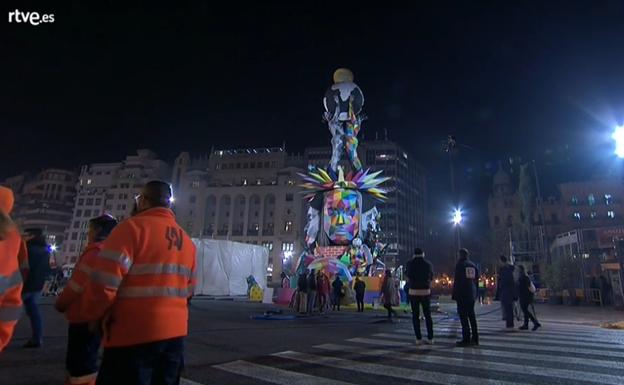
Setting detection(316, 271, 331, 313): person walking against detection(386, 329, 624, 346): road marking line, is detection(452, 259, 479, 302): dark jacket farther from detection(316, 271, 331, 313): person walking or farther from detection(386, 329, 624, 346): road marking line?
detection(316, 271, 331, 313): person walking

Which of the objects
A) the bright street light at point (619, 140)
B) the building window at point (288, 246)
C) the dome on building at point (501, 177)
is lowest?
the bright street light at point (619, 140)

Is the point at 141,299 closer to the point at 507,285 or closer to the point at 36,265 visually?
the point at 36,265

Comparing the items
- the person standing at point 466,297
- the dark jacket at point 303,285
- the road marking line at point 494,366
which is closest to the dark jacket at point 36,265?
the road marking line at point 494,366

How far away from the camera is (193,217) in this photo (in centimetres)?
9588

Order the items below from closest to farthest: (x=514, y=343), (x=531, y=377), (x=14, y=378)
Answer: (x=14, y=378) → (x=531, y=377) → (x=514, y=343)

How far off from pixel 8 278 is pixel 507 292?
12.6 meters

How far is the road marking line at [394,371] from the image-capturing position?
191 inches

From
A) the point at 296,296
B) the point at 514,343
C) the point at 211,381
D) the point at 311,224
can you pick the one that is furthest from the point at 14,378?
the point at 311,224

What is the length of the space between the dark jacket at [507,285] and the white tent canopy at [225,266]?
64.1ft

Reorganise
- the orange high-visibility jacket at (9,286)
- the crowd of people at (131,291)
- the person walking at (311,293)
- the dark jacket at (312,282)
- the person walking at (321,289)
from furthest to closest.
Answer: the person walking at (321,289), the dark jacket at (312,282), the person walking at (311,293), the crowd of people at (131,291), the orange high-visibility jacket at (9,286)

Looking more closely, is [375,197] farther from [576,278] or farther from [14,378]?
[14,378]

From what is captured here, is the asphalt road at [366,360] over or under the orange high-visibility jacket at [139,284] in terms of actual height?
under

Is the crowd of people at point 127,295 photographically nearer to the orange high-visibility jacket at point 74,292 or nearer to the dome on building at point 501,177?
the orange high-visibility jacket at point 74,292

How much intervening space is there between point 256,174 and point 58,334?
90.4 meters
